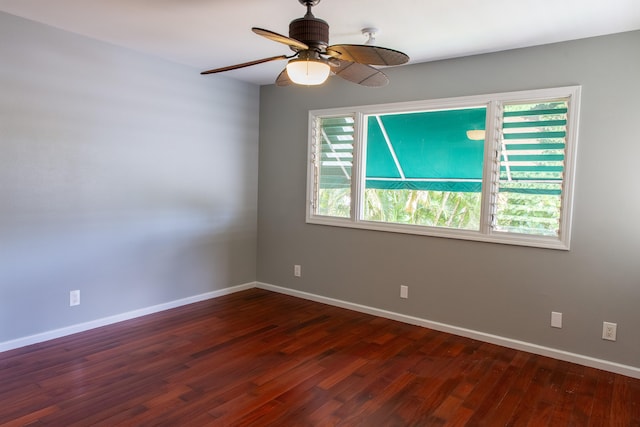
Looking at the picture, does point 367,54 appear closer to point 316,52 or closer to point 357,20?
point 316,52

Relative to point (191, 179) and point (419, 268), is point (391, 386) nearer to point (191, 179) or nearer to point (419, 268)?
point (419, 268)

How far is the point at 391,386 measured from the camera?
8.91ft

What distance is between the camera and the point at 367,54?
2123 millimetres

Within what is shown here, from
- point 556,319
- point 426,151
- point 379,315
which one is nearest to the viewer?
point 556,319

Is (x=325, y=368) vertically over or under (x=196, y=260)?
under

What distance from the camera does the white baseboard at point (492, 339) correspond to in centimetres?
299

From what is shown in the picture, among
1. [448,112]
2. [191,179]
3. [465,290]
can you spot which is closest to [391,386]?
[465,290]

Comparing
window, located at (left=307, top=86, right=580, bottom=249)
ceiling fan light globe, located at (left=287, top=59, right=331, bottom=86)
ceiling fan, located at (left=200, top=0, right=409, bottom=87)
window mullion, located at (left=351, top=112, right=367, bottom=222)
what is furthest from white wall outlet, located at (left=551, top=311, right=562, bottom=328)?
ceiling fan light globe, located at (left=287, top=59, right=331, bottom=86)

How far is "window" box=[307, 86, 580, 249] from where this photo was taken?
3182 millimetres

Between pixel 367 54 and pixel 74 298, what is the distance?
304 centimetres

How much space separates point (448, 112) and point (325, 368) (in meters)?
2.43

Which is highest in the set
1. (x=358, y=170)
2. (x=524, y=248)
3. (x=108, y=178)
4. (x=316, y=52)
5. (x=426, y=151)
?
(x=316, y=52)

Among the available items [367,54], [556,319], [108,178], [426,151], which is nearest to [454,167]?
[426,151]

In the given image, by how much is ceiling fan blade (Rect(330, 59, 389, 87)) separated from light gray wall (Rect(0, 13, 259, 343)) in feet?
7.08
